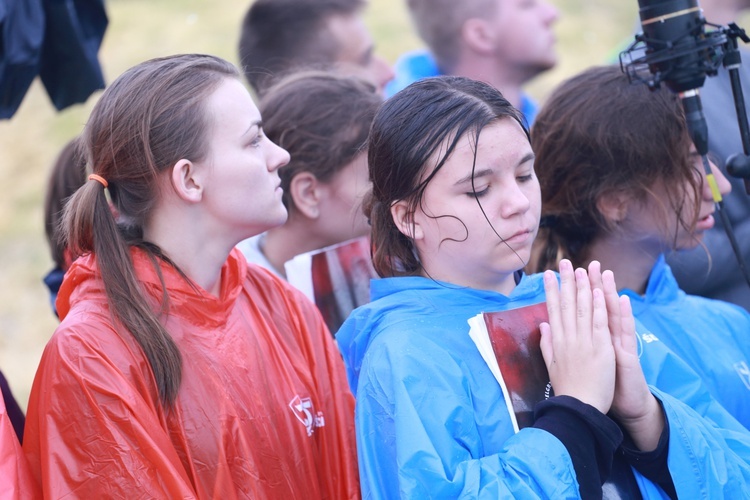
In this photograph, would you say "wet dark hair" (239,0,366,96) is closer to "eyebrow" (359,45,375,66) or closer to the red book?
"eyebrow" (359,45,375,66)

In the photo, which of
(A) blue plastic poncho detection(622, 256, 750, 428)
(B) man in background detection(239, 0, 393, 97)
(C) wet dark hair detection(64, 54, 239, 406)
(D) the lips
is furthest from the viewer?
(B) man in background detection(239, 0, 393, 97)

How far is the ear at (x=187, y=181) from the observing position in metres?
2.08

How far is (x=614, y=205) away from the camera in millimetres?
2531

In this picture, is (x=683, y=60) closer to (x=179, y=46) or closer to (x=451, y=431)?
(x=451, y=431)

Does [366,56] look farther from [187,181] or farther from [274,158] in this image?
[187,181]

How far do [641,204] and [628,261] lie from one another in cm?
17

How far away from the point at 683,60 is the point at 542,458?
94 centimetres

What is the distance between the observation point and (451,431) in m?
1.71

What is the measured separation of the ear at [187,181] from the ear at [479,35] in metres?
3.03

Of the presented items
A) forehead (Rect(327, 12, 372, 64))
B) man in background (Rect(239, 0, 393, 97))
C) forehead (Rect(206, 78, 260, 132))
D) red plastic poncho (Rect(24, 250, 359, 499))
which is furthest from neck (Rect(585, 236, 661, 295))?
forehead (Rect(327, 12, 372, 64))

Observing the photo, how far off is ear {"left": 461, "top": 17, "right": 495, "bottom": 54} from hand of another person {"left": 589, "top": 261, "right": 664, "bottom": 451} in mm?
3172

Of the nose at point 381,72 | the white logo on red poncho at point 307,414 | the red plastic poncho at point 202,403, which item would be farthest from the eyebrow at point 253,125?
the nose at point 381,72

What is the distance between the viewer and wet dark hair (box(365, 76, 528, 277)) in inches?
74.0

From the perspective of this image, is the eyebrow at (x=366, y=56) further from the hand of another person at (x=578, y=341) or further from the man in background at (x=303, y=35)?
the hand of another person at (x=578, y=341)
